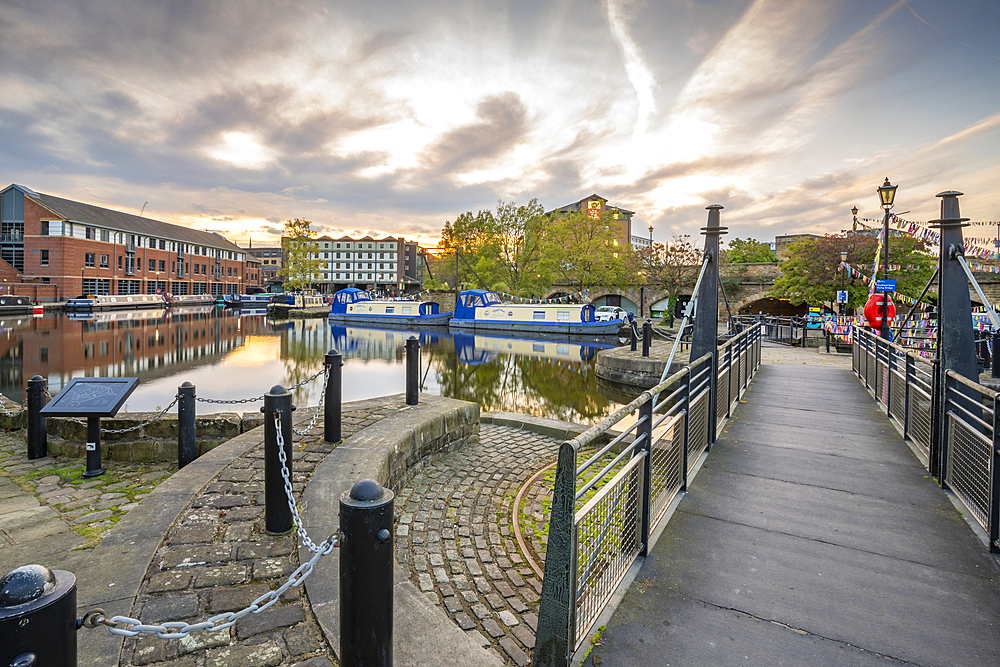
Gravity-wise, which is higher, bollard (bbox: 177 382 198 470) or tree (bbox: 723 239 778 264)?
tree (bbox: 723 239 778 264)

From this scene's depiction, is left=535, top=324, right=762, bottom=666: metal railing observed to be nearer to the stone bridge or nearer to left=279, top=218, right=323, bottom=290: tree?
the stone bridge

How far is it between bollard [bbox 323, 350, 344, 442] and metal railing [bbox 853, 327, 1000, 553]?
5.58m

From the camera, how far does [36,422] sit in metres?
6.24

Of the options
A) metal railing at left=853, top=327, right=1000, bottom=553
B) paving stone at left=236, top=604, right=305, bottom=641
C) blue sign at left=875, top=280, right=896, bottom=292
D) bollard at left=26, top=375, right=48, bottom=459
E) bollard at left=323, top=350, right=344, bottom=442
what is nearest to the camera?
paving stone at left=236, top=604, right=305, bottom=641

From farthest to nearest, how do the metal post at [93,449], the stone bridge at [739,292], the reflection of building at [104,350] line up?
the stone bridge at [739,292] → the reflection of building at [104,350] → the metal post at [93,449]

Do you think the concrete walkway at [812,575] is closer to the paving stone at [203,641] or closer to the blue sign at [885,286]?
the paving stone at [203,641]

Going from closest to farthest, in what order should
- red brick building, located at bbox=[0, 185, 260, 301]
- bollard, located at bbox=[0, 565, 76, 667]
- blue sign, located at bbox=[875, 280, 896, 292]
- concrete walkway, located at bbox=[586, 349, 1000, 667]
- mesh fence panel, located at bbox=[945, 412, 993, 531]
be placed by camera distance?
bollard, located at bbox=[0, 565, 76, 667]
concrete walkway, located at bbox=[586, 349, 1000, 667]
mesh fence panel, located at bbox=[945, 412, 993, 531]
blue sign, located at bbox=[875, 280, 896, 292]
red brick building, located at bbox=[0, 185, 260, 301]

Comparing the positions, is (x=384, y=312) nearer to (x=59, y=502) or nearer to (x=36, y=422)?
(x=36, y=422)

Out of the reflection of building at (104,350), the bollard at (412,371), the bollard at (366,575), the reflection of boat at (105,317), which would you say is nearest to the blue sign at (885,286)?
the bollard at (412,371)

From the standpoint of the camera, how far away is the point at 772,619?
2.66 metres

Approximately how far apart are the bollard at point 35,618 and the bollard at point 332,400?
4.33 metres

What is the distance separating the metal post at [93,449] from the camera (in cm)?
559

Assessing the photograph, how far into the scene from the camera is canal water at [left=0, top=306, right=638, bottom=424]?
42.8 feet

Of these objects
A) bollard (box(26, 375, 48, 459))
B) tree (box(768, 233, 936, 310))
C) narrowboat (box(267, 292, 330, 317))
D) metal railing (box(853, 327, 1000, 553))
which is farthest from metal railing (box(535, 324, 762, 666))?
narrowboat (box(267, 292, 330, 317))
